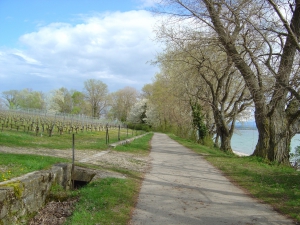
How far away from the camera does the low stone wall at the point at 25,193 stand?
16.1 feet

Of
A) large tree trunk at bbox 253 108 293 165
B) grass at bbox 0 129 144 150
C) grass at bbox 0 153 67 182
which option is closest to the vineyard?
grass at bbox 0 129 144 150

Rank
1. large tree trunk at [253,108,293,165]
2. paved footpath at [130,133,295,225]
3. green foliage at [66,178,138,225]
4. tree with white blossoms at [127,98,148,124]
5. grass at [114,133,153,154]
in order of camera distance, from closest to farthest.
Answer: green foliage at [66,178,138,225], paved footpath at [130,133,295,225], large tree trunk at [253,108,293,165], grass at [114,133,153,154], tree with white blossoms at [127,98,148,124]

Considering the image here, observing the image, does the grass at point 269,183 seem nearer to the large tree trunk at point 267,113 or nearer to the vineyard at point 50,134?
the large tree trunk at point 267,113

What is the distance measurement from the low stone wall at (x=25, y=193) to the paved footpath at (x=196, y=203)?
2.15 meters

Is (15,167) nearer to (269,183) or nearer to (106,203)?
(106,203)

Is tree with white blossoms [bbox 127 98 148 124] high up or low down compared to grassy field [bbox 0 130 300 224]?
up

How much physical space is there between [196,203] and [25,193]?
3477 mm

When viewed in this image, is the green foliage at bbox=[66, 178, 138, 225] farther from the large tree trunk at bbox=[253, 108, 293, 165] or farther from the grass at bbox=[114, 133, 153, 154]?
the large tree trunk at bbox=[253, 108, 293, 165]

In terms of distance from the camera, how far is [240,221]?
5.05 metres

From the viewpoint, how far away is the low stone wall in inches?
193

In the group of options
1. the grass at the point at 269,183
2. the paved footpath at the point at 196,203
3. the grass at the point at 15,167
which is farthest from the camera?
the grass at the point at 15,167

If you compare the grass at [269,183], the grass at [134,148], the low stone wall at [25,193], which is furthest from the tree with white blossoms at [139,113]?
the low stone wall at [25,193]

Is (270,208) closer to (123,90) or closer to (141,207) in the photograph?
(141,207)

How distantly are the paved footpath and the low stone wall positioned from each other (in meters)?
2.15
